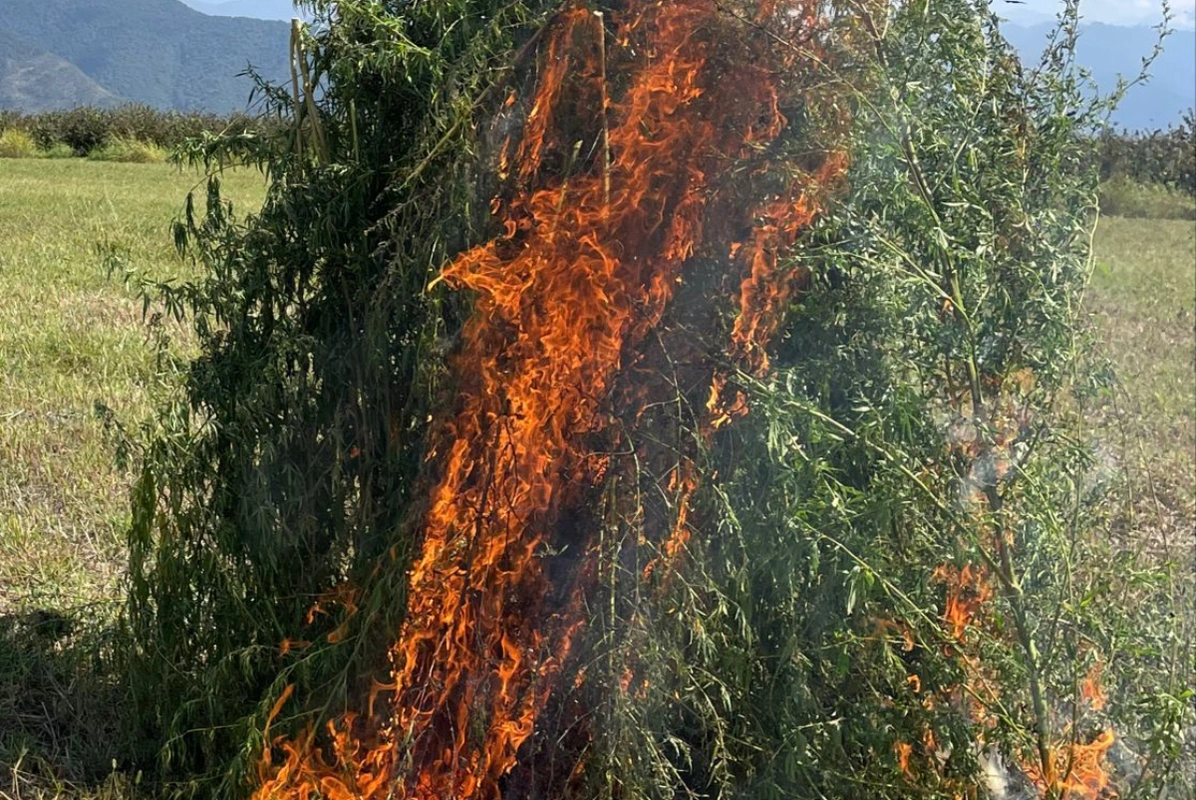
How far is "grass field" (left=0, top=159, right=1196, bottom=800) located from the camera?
327cm

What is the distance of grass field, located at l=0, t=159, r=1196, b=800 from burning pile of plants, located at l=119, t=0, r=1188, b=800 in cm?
41

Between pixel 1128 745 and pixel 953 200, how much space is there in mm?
1806

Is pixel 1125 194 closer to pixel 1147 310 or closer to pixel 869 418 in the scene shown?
pixel 1147 310

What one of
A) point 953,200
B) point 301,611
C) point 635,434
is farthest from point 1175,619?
point 301,611

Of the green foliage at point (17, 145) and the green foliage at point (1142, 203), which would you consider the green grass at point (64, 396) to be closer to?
the green foliage at point (17, 145)

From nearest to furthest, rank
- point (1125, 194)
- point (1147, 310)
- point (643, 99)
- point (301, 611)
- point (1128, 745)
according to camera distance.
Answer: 1. point (643, 99)
2. point (301, 611)
3. point (1128, 745)
4. point (1147, 310)
5. point (1125, 194)

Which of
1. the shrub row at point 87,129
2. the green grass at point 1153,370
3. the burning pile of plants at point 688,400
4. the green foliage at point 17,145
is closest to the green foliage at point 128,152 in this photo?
the shrub row at point 87,129

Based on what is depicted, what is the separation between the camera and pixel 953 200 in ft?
8.18

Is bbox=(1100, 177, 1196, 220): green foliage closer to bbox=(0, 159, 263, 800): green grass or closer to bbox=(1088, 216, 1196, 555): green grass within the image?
bbox=(1088, 216, 1196, 555): green grass

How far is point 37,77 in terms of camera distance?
113 metres

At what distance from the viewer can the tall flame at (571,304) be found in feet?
8.07

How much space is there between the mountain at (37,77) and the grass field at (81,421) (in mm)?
100325

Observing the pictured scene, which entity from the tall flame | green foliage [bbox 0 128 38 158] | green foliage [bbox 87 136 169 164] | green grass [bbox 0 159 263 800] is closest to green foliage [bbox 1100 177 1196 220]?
green grass [bbox 0 159 263 800]

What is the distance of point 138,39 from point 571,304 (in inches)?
6679
